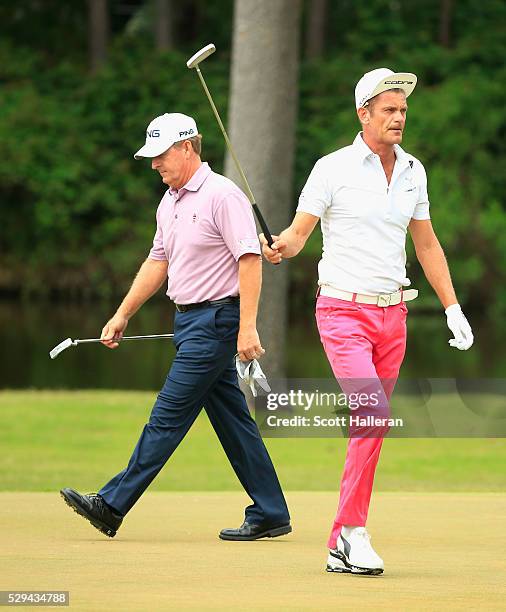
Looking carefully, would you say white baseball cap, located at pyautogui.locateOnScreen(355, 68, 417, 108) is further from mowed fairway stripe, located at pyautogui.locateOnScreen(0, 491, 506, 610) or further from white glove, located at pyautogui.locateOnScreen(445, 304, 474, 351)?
mowed fairway stripe, located at pyautogui.locateOnScreen(0, 491, 506, 610)

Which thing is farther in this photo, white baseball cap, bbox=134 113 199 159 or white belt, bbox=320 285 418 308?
white baseball cap, bbox=134 113 199 159

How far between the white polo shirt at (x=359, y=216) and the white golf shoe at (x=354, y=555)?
3.02 ft

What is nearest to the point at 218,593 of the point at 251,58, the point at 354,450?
the point at 354,450

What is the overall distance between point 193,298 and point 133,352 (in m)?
17.7

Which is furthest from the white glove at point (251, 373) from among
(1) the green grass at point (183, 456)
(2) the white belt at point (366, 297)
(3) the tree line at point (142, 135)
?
(3) the tree line at point (142, 135)

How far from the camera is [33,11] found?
42.3m

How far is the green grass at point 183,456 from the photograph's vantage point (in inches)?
414

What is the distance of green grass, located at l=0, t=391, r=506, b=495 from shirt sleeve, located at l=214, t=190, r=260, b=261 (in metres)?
3.62

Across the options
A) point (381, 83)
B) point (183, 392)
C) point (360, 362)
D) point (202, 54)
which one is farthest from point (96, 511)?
point (381, 83)

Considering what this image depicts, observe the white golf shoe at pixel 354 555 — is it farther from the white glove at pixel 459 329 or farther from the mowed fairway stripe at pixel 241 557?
the white glove at pixel 459 329

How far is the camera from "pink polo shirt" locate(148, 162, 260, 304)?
6730 mm

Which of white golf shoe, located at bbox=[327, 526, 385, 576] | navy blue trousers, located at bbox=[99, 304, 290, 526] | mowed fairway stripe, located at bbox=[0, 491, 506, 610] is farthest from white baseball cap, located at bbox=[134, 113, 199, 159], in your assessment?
white golf shoe, located at bbox=[327, 526, 385, 576]

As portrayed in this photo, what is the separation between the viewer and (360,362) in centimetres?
620

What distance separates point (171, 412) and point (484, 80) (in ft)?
106
